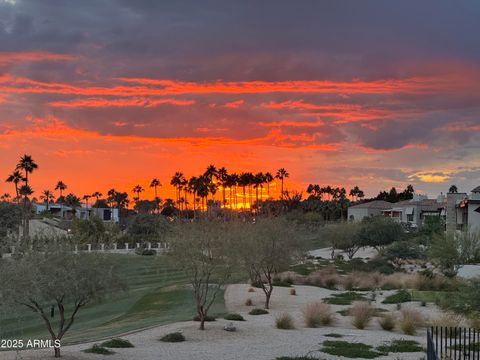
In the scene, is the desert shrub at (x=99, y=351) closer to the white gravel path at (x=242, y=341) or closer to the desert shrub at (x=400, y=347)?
the white gravel path at (x=242, y=341)

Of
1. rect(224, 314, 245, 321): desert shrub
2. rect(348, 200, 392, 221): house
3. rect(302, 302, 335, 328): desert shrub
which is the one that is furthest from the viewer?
rect(348, 200, 392, 221): house

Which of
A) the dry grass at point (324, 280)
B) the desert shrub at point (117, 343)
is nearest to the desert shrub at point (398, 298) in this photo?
the dry grass at point (324, 280)

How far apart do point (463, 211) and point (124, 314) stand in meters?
59.0

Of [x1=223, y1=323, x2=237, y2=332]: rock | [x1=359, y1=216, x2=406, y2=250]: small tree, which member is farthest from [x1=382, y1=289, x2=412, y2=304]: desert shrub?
[x1=359, y1=216, x2=406, y2=250]: small tree

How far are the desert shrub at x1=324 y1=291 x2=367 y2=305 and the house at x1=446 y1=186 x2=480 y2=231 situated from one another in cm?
3156

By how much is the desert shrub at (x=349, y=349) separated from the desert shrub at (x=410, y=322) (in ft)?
14.1

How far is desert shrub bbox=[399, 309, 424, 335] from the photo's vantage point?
28.0m

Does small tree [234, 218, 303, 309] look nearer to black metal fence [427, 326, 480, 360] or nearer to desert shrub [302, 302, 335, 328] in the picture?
desert shrub [302, 302, 335, 328]

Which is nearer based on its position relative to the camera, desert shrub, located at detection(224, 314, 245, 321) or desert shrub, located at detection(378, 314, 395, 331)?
desert shrub, located at detection(378, 314, 395, 331)

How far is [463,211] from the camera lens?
272 feet

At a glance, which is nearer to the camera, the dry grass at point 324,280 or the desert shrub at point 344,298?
the desert shrub at point 344,298

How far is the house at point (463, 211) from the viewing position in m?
77.4

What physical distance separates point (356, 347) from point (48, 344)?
40.6 ft

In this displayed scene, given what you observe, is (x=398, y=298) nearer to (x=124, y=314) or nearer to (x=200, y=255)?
(x=200, y=255)
